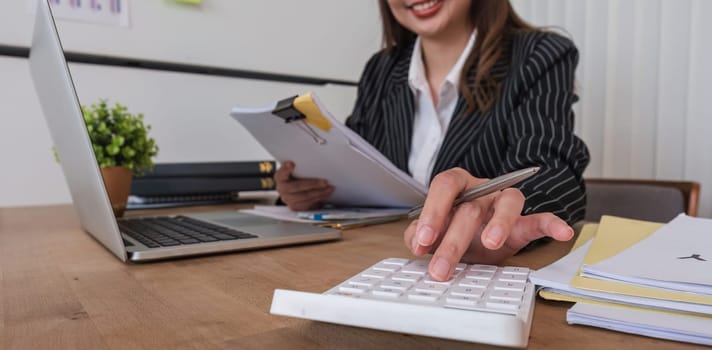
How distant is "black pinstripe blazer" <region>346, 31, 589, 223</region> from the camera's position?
84 centimetres

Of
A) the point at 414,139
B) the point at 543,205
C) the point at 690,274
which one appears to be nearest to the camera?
the point at 690,274

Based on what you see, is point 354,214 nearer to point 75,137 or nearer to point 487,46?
point 75,137

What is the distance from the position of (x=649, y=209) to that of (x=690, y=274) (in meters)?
0.91

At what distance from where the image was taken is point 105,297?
425 mm

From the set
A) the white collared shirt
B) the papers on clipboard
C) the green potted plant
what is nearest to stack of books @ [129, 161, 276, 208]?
the green potted plant

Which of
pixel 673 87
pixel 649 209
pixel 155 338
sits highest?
pixel 673 87

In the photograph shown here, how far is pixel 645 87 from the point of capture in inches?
61.3

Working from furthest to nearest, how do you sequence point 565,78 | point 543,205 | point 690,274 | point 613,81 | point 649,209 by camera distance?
point 613,81 → point 649,209 → point 565,78 → point 543,205 → point 690,274

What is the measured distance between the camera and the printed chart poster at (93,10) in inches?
52.6

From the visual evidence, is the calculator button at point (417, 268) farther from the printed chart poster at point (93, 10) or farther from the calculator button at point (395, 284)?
the printed chart poster at point (93, 10)

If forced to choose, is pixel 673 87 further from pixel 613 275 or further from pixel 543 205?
pixel 613 275

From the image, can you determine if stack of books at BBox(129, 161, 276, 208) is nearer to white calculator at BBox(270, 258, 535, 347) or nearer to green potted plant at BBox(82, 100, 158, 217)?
green potted plant at BBox(82, 100, 158, 217)

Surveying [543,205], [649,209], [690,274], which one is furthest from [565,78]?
[690,274]

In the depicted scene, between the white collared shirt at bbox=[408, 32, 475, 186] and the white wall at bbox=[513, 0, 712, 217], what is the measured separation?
640 mm
